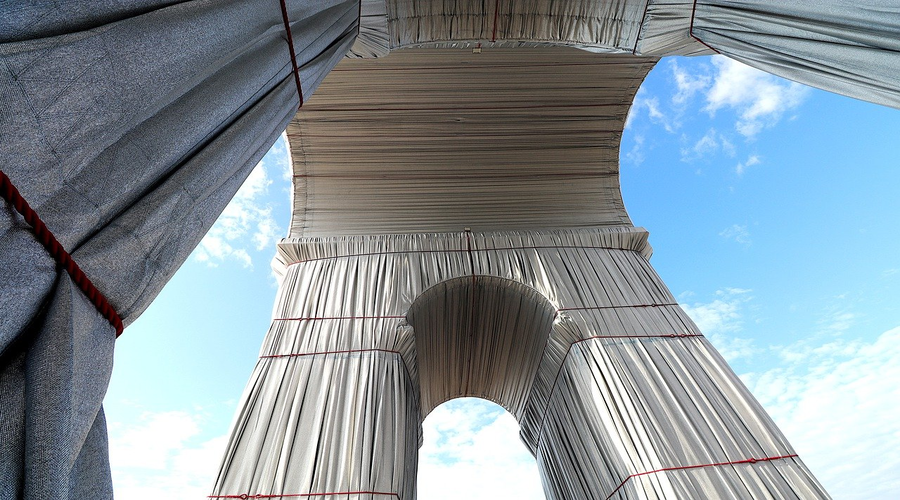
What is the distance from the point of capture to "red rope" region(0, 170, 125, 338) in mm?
791

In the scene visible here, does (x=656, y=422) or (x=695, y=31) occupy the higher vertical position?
(x=695, y=31)

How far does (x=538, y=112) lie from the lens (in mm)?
4863

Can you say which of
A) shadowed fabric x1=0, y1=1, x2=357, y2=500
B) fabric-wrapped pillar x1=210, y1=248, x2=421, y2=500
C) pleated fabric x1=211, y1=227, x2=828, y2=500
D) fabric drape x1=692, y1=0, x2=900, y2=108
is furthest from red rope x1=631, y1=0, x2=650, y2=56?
fabric-wrapped pillar x1=210, y1=248, x2=421, y2=500

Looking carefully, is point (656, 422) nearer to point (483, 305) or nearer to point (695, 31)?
point (483, 305)

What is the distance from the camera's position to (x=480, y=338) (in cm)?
509

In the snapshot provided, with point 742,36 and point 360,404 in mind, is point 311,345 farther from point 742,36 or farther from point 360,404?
point 742,36

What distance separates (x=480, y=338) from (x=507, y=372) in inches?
20.5

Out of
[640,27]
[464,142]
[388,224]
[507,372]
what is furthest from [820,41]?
[507,372]

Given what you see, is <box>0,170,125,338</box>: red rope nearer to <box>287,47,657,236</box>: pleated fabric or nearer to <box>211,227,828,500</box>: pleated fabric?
<box>211,227,828,500</box>: pleated fabric

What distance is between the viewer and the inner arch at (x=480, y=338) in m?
4.49

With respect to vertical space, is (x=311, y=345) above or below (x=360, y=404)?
above

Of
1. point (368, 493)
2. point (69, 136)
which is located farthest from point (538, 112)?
point (69, 136)

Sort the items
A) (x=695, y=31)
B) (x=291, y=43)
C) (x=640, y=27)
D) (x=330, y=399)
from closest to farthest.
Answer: (x=291, y=43) → (x=695, y=31) → (x=640, y=27) → (x=330, y=399)

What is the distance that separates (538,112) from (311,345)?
299 centimetres
